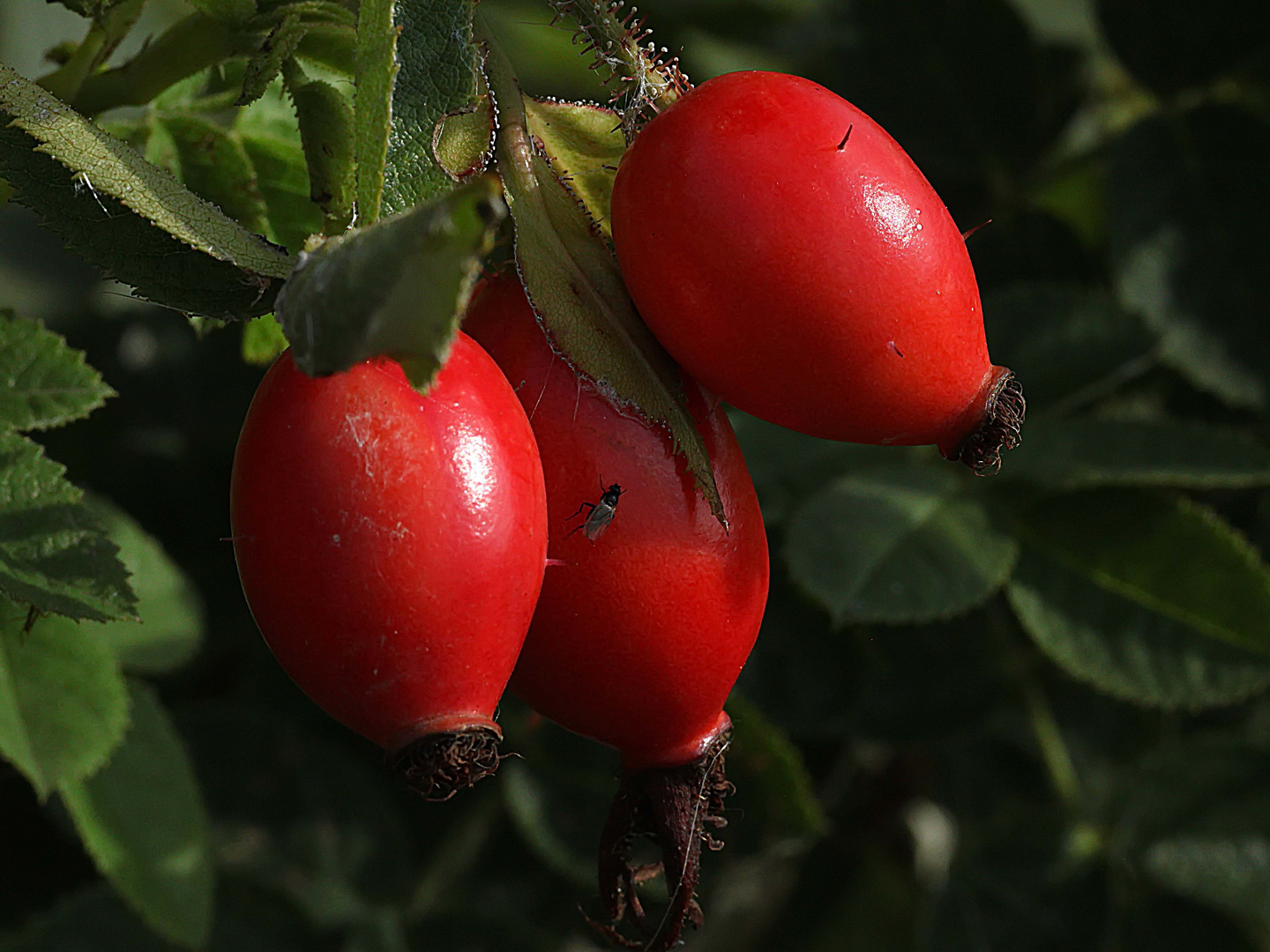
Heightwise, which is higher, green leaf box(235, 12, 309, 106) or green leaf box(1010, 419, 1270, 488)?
green leaf box(235, 12, 309, 106)

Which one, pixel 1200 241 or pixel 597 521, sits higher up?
pixel 597 521

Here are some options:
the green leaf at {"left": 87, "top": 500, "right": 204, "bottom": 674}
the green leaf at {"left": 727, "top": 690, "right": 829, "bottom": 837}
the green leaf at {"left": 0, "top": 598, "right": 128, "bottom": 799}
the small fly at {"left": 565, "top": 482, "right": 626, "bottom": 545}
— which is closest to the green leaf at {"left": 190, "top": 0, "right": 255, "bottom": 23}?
the small fly at {"left": 565, "top": 482, "right": 626, "bottom": 545}

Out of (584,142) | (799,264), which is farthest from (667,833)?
(584,142)

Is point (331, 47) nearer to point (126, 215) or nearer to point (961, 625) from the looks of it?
point (126, 215)

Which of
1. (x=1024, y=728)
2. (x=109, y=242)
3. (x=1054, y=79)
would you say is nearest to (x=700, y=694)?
(x=109, y=242)

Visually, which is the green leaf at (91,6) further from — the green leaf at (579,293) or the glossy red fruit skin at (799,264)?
the glossy red fruit skin at (799,264)

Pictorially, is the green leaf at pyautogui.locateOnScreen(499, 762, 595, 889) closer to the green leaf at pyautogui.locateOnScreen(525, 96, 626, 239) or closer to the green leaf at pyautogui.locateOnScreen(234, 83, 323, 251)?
the green leaf at pyautogui.locateOnScreen(234, 83, 323, 251)
